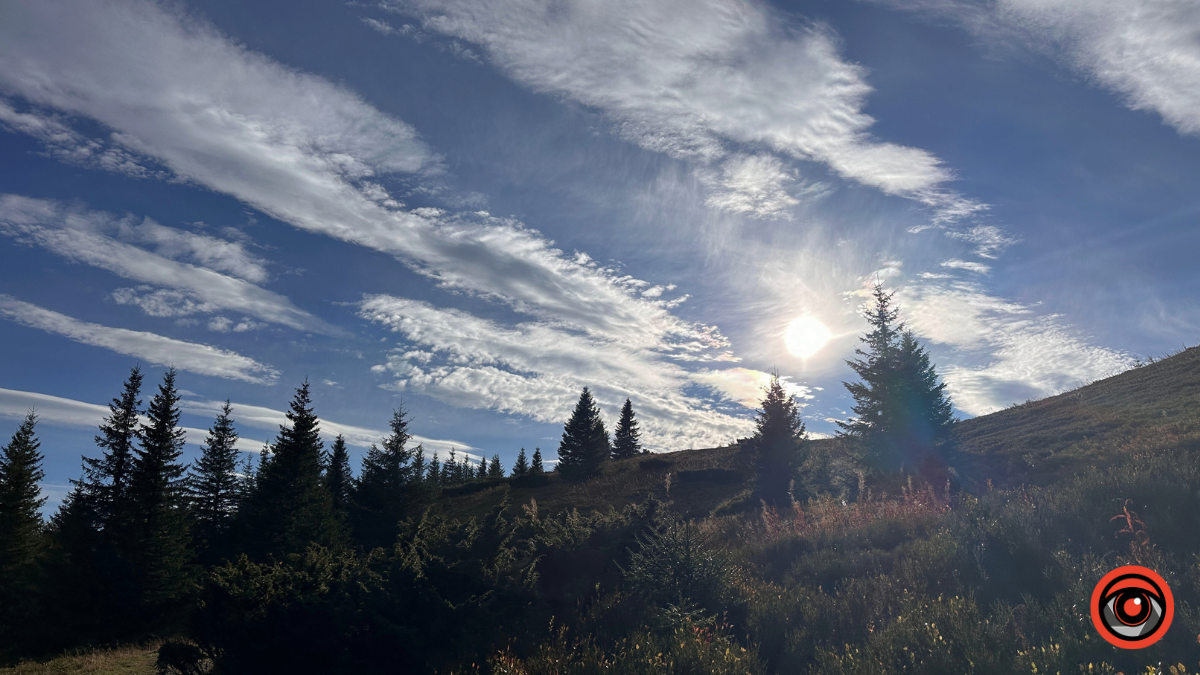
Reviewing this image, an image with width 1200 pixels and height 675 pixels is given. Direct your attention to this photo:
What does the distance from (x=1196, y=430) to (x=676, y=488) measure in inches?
809

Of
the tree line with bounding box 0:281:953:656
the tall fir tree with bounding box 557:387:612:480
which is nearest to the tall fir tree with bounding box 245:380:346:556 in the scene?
the tree line with bounding box 0:281:953:656

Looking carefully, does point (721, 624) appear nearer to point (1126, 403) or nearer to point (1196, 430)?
point (1196, 430)

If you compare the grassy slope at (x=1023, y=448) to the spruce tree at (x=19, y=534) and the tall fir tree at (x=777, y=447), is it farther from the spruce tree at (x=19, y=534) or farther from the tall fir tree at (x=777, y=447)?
the spruce tree at (x=19, y=534)

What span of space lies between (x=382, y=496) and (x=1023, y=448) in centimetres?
2809

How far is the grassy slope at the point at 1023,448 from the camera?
18.4 m

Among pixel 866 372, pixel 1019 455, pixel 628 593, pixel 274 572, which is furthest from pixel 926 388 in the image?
pixel 274 572

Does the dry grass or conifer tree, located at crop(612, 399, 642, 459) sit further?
conifer tree, located at crop(612, 399, 642, 459)

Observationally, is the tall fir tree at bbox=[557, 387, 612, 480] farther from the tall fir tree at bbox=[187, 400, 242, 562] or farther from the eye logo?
the eye logo

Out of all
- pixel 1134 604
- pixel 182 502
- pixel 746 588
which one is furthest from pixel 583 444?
pixel 1134 604

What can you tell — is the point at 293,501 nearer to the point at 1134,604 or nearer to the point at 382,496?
the point at 382,496

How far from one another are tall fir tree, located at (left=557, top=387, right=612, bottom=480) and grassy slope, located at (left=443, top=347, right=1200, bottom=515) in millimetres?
1286

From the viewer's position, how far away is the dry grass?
608 inches

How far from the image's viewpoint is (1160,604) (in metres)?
4.33

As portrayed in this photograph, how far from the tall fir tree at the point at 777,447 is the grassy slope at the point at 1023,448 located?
323 cm
